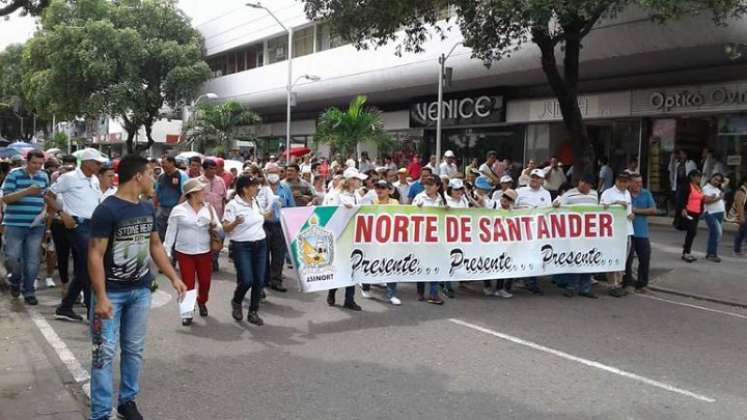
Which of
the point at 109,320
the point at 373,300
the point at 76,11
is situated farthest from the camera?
the point at 76,11

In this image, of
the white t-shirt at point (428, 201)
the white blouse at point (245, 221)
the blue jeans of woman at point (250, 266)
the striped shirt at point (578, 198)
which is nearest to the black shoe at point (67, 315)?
the blue jeans of woman at point (250, 266)

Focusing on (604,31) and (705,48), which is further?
(604,31)

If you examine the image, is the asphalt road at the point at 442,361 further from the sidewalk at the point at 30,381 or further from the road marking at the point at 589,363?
the sidewalk at the point at 30,381

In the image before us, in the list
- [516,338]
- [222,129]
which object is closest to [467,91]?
[222,129]

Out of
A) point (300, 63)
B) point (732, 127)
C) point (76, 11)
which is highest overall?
point (76, 11)

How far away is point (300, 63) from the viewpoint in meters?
30.0

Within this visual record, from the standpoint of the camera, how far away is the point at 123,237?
14.2ft

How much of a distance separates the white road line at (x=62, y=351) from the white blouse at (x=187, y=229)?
139 cm

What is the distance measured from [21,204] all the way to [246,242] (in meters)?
2.93

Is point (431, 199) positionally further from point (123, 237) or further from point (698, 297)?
point (123, 237)

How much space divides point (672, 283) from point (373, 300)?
5.09 m

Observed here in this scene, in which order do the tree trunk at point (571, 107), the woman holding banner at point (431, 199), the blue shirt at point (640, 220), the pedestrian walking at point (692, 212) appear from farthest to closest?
the tree trunk at point (571, 107), the pedestrian walking at point (692, 212), the blue shirt at point (640, 220), the woman holding banner at point (431, 199)

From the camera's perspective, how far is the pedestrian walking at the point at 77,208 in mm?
7375

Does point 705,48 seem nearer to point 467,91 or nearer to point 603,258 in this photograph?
point 603,258
